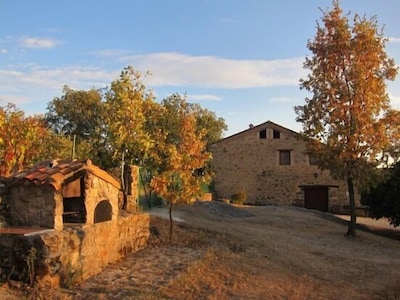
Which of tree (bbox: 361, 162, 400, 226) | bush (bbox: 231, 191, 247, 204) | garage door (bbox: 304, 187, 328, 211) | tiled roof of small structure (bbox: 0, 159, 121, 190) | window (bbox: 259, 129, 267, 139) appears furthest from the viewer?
window (bbox: 259, 129, 267, 139)

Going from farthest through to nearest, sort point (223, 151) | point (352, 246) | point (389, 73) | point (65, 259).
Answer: point (223, 151)
point (389, 73)
point (352, 246)
point (65, 259)

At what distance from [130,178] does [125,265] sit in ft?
15.9

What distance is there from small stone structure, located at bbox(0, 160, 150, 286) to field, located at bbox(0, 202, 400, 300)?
15.9 inches

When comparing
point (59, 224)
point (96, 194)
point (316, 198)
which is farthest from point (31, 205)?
point (316, 198)

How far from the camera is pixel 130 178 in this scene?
1445 centimetres

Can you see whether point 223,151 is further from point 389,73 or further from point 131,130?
point 131,130

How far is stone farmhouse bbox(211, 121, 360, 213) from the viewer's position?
1426 inches

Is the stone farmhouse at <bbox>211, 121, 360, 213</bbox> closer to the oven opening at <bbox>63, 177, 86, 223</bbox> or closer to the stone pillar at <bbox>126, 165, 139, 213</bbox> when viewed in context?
the stone pillar at <bbox>126, 165, 139, 213</bbox>

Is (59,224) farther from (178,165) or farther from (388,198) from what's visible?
(388,198)

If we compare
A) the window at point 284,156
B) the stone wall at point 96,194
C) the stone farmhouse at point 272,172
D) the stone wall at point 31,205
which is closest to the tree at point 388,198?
the stone farmhouse at point 272,172

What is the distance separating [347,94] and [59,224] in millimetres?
13952

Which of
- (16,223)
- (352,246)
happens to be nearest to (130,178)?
(16,223)

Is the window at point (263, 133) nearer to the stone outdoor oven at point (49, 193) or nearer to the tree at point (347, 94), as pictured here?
the tree at point (347, 94)

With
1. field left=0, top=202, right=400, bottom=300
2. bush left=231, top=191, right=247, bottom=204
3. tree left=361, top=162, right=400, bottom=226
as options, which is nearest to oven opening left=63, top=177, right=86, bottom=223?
field left=0, top=202, right=400, bottom=300
